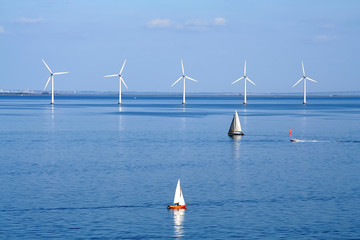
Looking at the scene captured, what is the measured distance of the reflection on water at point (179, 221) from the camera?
35.5 m

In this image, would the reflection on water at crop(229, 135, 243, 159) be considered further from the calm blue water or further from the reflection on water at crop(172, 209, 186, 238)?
the reflection on water at crop(172, 209, 186, 238)

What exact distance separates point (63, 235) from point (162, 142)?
5320cm

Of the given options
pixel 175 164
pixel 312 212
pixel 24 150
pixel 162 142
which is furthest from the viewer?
pixel 162 142

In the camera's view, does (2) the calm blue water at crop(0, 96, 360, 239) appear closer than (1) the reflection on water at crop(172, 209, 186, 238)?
No

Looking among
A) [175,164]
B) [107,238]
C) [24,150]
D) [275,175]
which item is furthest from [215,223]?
[24,150]

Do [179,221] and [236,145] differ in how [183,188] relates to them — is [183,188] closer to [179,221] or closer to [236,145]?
[179,221]

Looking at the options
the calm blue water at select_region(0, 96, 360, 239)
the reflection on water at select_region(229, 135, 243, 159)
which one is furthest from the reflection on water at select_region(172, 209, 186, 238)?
the reflection on water at select_region(229, 135, 243, 159)

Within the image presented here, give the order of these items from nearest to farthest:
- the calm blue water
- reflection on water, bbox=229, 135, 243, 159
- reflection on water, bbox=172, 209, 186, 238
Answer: reflection on water, bbox=172, 209, 186, 238 → the calm blue water → reflection on water, bbox=229, 135, 243, 159

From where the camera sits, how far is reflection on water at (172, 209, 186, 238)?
35503 mm

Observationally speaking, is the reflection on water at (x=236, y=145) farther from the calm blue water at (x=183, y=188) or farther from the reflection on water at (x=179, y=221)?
the reflection on water at (x=179, y=221)

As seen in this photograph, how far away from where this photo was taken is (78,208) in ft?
134

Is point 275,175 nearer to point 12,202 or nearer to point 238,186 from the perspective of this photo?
point 238,186

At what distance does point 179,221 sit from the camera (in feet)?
124

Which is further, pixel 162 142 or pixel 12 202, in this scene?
pixel 162 142
